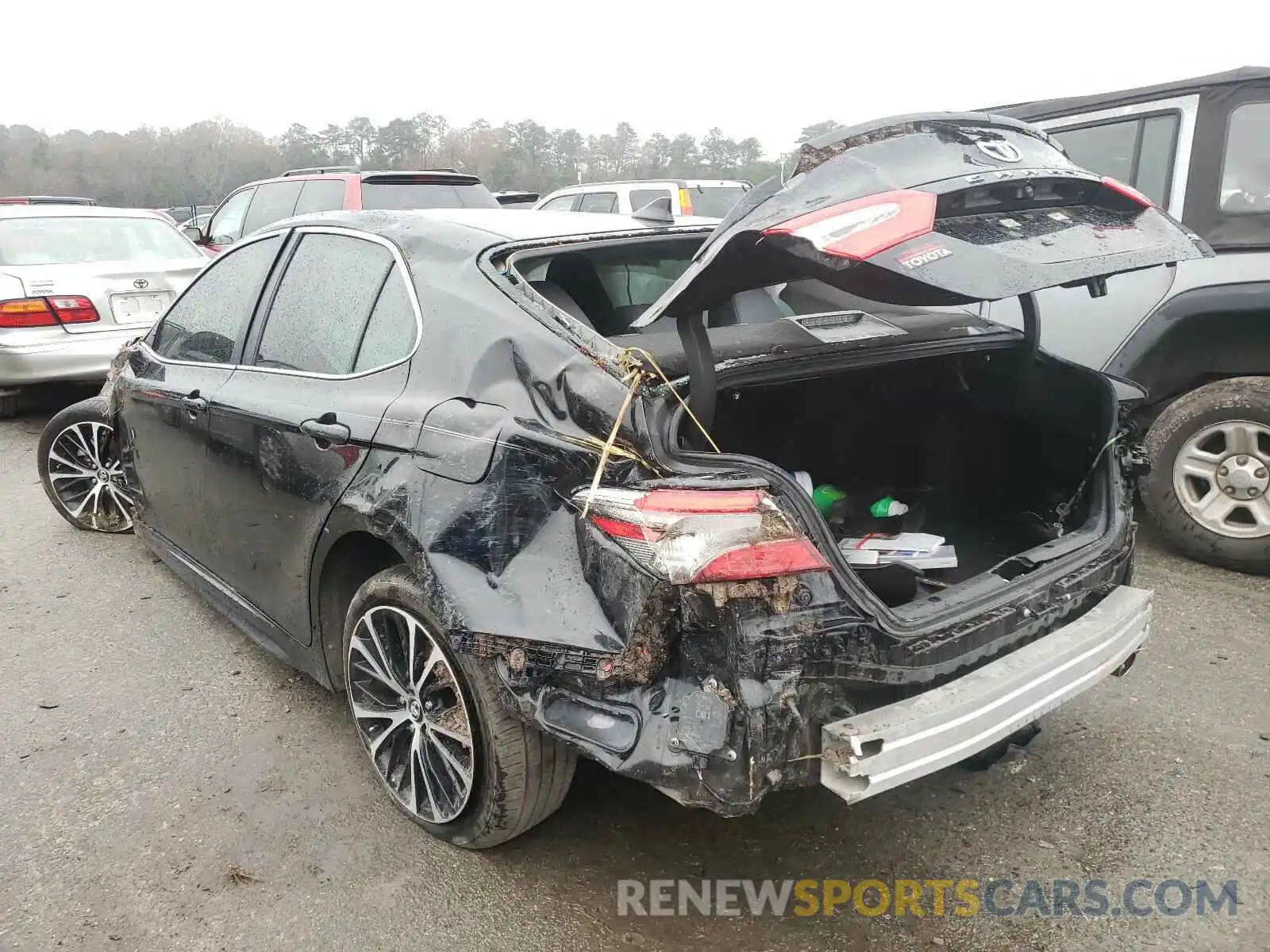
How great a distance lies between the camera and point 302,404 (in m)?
2.83

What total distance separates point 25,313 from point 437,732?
→ 243 inches

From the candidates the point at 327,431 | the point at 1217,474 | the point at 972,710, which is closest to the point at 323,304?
the point at 327,431

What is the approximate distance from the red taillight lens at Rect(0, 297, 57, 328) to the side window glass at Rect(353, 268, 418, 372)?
547cm

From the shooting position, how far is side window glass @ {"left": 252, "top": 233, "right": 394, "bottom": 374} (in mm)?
2822

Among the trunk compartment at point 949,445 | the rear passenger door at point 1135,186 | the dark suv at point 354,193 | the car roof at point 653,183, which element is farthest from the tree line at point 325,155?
the trunk compartment at point 949,445

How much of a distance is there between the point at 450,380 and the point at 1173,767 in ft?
7.93

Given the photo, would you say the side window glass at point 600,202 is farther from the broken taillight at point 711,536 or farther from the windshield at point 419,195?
the broken taillight at point 711,536

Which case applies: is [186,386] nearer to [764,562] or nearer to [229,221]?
[764,562]

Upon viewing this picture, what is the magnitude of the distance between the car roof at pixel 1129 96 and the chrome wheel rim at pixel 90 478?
4.80m

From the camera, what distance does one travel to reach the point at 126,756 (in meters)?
3.05

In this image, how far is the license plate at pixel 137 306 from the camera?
708 cm

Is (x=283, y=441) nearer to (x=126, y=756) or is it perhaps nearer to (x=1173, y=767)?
(x=126, y=756)

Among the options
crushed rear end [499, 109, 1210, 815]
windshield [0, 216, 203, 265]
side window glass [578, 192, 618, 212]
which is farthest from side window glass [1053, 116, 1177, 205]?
windshield [0, 216, 203, 265]

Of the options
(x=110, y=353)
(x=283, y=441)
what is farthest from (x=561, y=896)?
(x=110, y=353)
